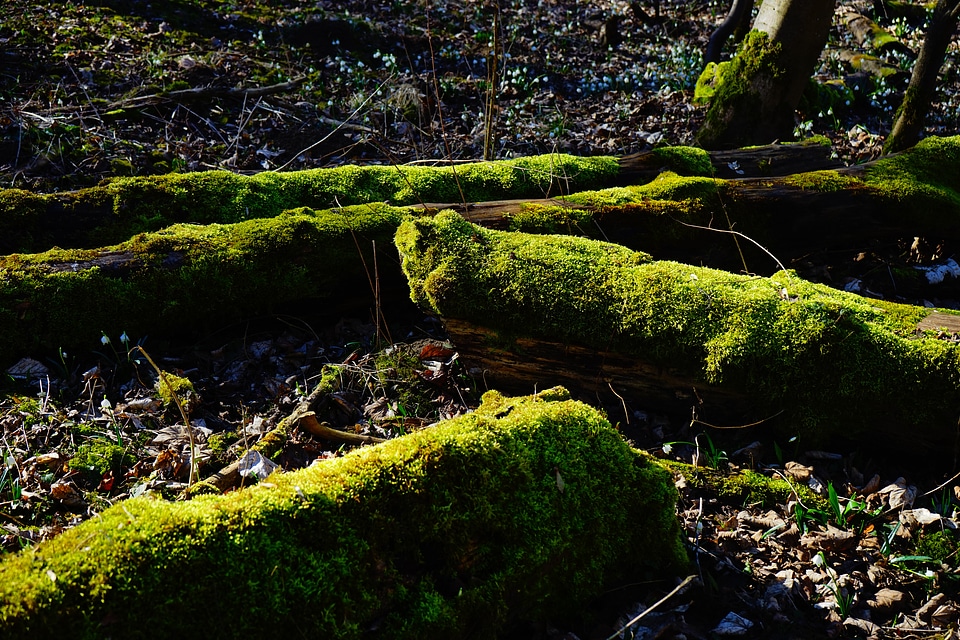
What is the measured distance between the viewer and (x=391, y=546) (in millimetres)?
2295

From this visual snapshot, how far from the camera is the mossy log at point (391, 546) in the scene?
192 cm

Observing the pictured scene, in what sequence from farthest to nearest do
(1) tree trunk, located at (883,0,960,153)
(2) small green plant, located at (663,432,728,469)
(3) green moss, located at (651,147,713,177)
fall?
1. (1) tree trunk, located at (883,0,960,153)
2. (3) green moss, located at (651,147,713,177)
3. (2) small green plant, located at (663,432,728,469)

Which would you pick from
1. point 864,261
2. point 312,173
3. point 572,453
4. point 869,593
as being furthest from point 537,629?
point 864,261

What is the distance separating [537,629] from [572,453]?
2.35 ft

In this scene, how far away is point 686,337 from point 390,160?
5065 mm

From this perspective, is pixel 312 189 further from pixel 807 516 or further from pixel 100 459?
pixel 807 516

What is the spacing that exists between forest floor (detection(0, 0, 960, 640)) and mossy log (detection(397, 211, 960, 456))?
0.26 m

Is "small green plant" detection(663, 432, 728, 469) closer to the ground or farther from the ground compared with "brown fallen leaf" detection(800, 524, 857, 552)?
farther from the ground

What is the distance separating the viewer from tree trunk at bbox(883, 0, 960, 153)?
6.98 meters

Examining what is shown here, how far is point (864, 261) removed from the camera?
6211mm

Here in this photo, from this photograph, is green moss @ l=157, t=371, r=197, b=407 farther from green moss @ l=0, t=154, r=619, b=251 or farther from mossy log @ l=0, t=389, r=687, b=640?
mossy log @ l=0, t=389, r=687, b=640

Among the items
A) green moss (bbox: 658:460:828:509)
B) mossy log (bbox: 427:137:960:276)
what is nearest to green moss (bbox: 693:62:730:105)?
mossy log (bbox: 427:137:960:276)

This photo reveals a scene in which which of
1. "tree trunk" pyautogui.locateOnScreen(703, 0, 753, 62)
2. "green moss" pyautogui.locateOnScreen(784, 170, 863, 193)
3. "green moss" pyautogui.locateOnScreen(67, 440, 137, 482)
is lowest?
"green moss" pyautogui.locateOnScreen(67, 440, 137, 482)

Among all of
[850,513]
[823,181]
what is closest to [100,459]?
[850,513]
